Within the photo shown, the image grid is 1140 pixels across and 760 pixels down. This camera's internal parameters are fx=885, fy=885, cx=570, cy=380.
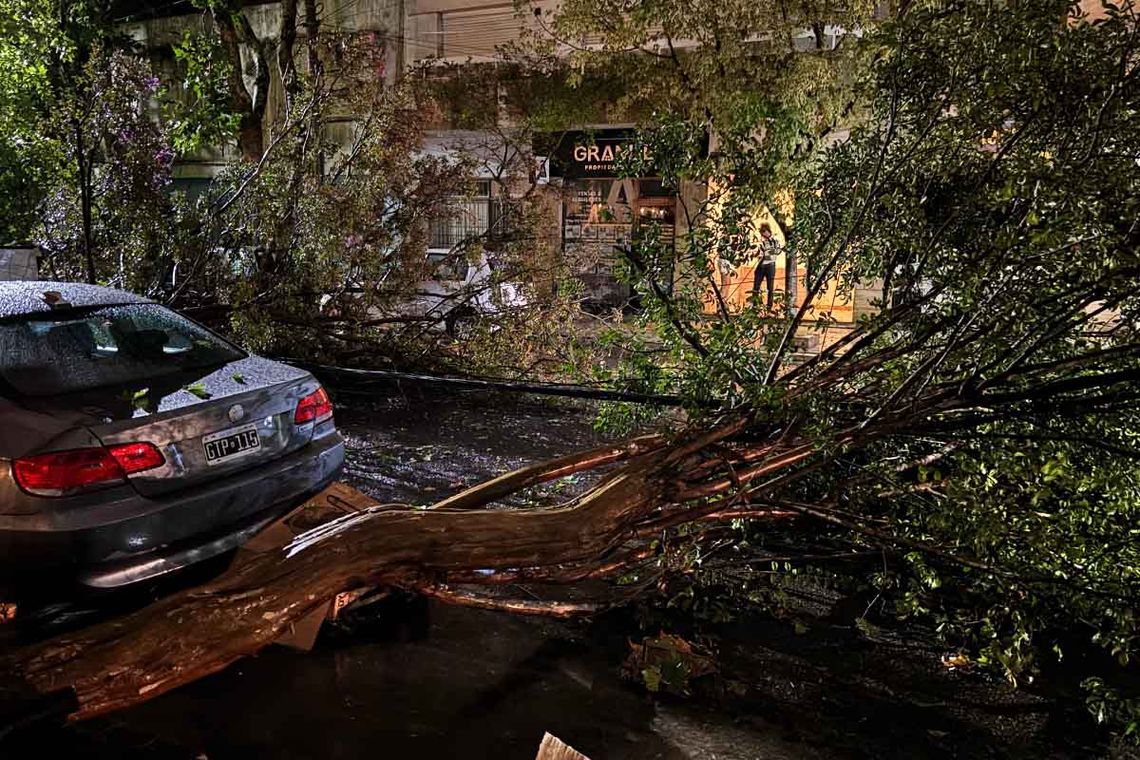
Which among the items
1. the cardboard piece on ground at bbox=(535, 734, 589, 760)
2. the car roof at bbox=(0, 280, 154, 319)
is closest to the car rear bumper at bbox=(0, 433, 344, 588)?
the car roof at bbox=(0, 280, 154, 319)

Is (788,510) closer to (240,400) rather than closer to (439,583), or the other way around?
(439,583)

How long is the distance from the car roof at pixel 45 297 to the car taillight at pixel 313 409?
1225mm

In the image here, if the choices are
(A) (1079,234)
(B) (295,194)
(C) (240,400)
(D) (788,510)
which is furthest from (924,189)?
(B) (295,194)

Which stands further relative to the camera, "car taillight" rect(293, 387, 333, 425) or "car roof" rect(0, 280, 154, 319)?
"car taillight" rect(293, 387, 333, 425)

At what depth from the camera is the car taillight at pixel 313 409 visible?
4.68m

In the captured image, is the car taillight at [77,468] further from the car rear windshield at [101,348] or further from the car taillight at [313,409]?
the car taillight at [313,409]

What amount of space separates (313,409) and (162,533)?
45.3 inches

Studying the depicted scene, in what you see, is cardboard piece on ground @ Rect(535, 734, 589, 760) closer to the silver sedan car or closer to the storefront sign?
the silver sedan car

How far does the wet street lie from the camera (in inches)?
136

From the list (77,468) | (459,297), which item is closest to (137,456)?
(77,468)

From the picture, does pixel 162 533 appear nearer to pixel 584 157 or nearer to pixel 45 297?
pixel 45 297

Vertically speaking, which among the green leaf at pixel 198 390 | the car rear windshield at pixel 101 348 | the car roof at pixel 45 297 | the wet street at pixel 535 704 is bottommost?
the wet street at pixel 535 704

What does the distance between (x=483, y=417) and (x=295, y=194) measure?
3143mm

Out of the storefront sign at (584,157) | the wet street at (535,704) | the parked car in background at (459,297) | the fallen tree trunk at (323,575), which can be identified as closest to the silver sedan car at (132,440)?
the fallen tree trunk at (323,575)
